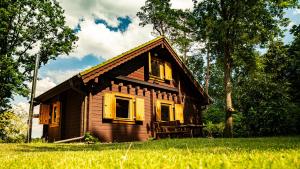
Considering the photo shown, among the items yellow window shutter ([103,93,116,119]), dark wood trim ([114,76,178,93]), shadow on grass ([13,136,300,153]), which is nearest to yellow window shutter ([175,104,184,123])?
dark wood trim ([114,76,178,93])

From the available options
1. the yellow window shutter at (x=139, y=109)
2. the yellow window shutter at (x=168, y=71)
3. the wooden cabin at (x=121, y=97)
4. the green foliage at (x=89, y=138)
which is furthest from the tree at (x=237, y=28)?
the green foliage at (x=89, y=138)

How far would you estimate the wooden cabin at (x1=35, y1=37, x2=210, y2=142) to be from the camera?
40.2 feet

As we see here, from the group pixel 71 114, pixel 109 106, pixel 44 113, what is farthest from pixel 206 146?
pixel 44 113

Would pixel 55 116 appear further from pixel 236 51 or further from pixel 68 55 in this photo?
pixel 236 51

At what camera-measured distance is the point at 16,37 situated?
21.8 metres

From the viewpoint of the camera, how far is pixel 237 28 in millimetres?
17359

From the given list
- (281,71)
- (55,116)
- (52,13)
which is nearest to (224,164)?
(55,116)

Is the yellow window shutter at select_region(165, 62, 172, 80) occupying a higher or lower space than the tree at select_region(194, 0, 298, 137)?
lower

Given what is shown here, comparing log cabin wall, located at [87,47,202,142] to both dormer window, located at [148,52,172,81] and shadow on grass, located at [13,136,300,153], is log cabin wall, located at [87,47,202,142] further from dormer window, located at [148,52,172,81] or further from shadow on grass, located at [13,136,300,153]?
shadow on grass, located at [13,136,300,153]

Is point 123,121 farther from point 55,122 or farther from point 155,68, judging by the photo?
point 155,68

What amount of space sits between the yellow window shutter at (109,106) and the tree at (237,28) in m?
8.15

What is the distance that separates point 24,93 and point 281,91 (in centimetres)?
1956

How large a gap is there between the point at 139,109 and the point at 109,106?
1.98 meters

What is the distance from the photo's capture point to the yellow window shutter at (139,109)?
45.5 feet
